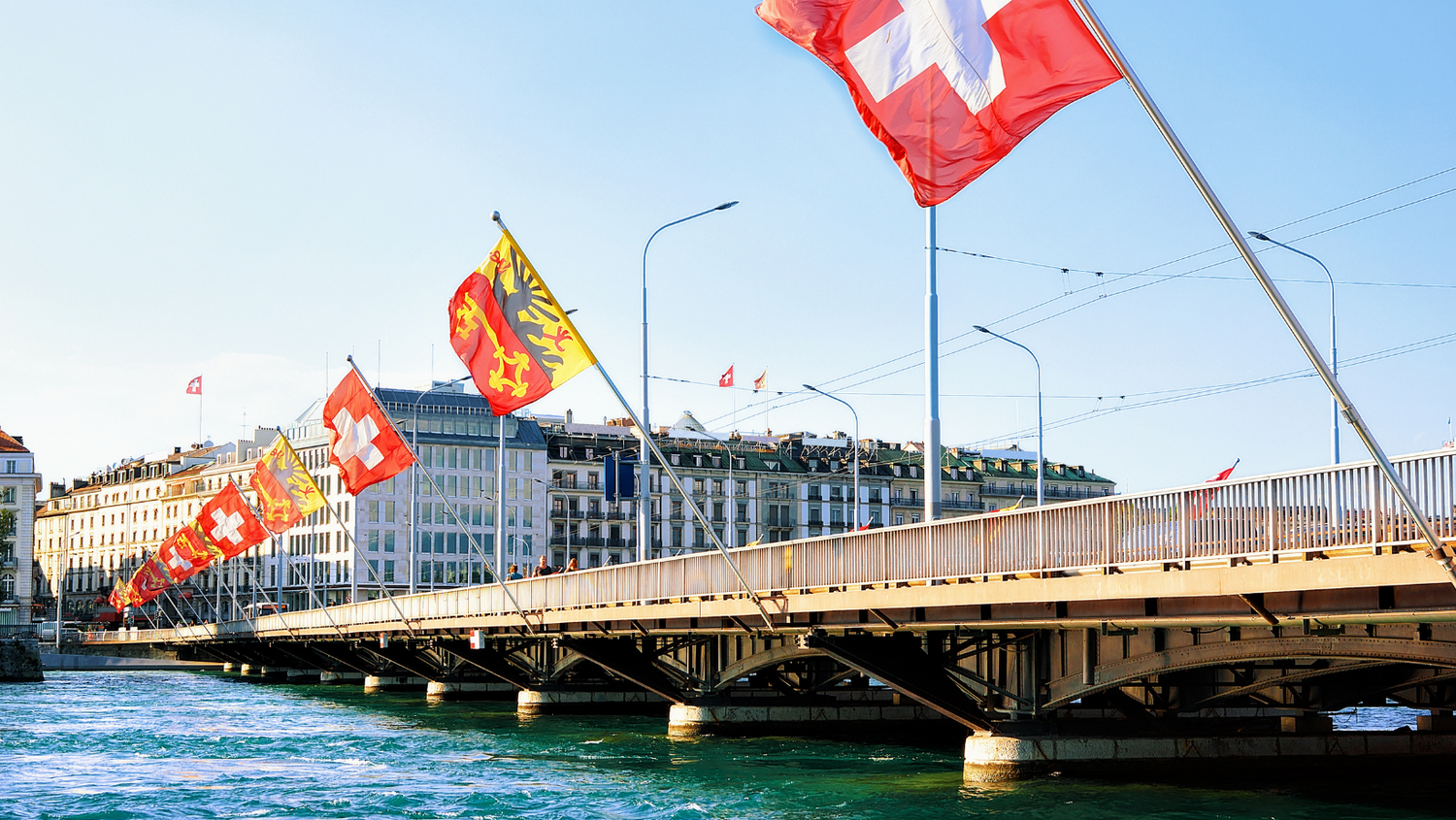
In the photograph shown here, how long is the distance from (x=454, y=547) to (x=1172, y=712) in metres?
123

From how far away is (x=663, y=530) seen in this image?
537 feet

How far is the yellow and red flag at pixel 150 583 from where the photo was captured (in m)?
105

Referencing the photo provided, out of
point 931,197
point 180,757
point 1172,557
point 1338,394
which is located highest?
point 931,197

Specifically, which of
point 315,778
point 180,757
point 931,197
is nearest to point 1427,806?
point 931,197

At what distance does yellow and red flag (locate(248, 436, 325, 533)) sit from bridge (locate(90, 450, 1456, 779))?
6.73 m

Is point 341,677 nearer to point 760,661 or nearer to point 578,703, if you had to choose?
point 578,703

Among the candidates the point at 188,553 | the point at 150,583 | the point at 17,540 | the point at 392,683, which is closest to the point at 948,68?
the point at 188,553

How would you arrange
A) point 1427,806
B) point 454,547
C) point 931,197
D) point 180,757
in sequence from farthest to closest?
point 454,547, point 180,757, point 1427,806, point 931,197

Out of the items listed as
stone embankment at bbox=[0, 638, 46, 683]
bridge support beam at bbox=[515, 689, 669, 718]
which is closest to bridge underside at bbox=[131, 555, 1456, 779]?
bridge support beam at bbox=[515, 689, 669, 718]

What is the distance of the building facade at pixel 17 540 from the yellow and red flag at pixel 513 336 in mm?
157690

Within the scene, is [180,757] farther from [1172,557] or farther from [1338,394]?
[1338,394]

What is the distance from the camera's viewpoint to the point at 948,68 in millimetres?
20250

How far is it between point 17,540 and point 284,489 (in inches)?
5341

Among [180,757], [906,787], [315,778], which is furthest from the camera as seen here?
[180,757]
